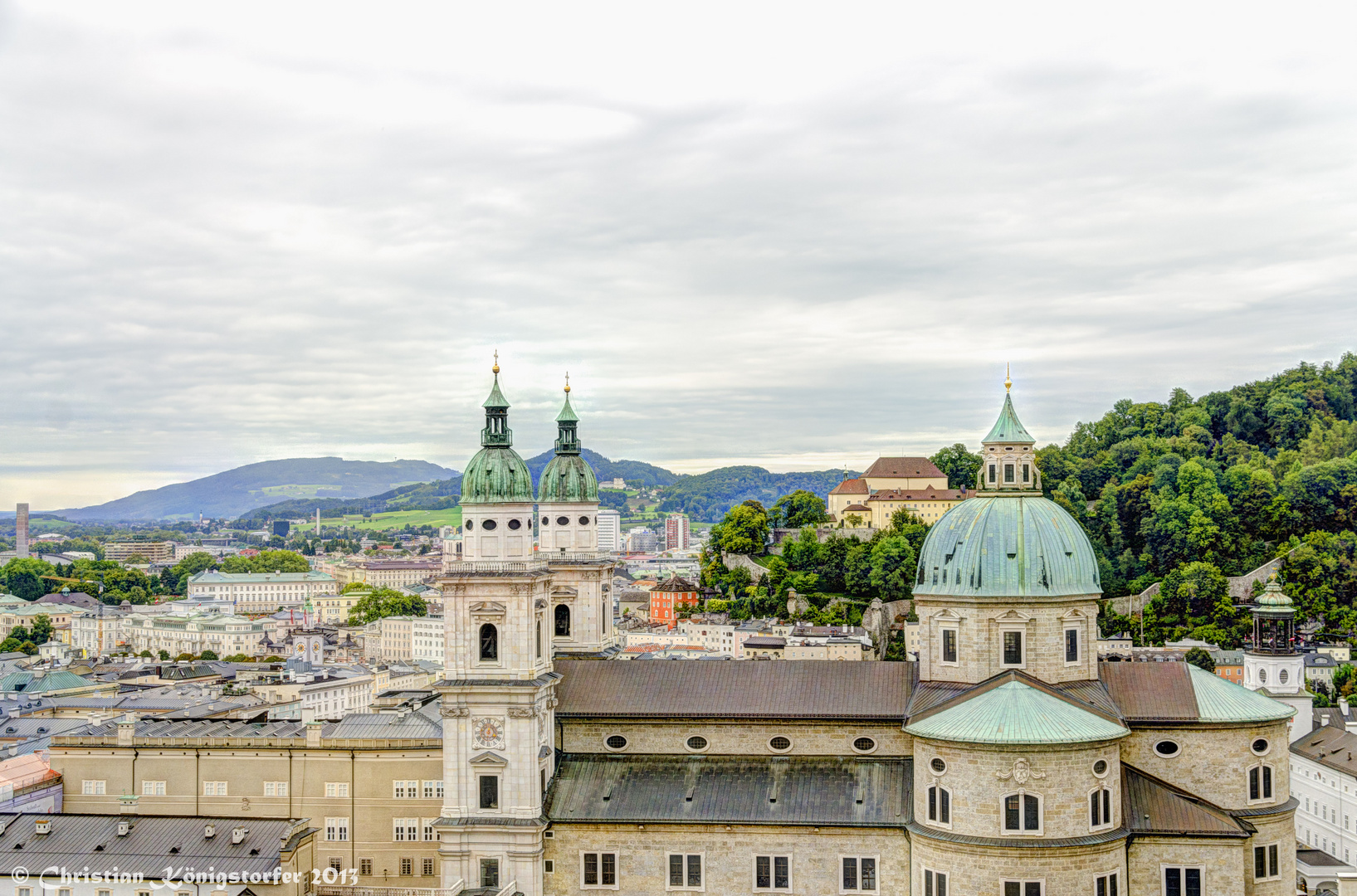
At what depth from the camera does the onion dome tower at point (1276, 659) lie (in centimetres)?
8150

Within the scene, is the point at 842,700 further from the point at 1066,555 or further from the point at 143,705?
the point at 143,705

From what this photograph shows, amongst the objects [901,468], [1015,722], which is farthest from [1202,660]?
[1015,722]

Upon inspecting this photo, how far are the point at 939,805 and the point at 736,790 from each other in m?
8.23

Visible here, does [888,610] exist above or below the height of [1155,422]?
below

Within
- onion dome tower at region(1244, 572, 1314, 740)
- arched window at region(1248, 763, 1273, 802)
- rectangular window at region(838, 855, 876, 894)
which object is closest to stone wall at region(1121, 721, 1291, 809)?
arched window at region(1248, 763, 1273, 802)

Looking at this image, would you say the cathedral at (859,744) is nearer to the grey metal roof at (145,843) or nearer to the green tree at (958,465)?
the grey metal roof at (145,843)

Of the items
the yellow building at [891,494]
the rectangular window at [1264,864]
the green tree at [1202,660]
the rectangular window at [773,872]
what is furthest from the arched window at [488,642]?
the yellow building at [891,494]

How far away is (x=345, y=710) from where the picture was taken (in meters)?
131

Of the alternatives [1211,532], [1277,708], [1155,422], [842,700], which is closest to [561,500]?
[842,700]

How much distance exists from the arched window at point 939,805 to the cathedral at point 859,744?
0.09 meters

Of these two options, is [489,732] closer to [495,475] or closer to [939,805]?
[495,475]

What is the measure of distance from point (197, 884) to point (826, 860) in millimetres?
25452

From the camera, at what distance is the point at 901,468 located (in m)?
170

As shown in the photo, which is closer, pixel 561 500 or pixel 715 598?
pixel 561 500
